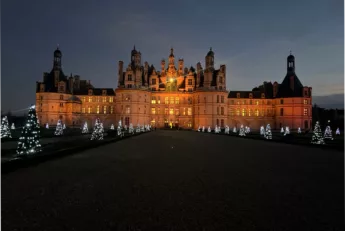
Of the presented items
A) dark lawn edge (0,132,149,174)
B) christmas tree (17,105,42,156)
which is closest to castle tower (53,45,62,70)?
dark lawn edge (0,132,149,174)

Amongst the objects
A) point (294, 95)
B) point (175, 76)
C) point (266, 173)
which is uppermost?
point (175, 76)

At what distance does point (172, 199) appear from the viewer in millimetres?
7676

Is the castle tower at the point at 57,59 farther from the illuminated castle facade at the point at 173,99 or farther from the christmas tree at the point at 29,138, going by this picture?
the christmas tree at the point at 29,138

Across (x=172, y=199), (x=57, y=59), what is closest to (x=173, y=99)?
(x=57, y=59)

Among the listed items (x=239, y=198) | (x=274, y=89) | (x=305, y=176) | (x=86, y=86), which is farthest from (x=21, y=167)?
(x=86, y=86)

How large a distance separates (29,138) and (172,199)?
1149 cm

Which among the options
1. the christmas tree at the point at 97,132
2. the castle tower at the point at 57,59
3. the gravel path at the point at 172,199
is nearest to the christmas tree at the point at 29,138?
the gravel path at the point at 172,199

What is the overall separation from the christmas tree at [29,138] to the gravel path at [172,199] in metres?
3.89

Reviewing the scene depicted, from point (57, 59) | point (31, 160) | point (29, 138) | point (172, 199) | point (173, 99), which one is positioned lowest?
point (172, 199)

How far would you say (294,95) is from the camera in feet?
251

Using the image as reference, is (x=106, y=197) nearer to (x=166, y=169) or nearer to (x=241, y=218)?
(x=241, y=218)

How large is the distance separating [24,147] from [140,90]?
63.8 m

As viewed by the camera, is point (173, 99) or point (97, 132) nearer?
point (97, 132)

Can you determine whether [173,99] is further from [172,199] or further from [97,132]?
[172,199]
